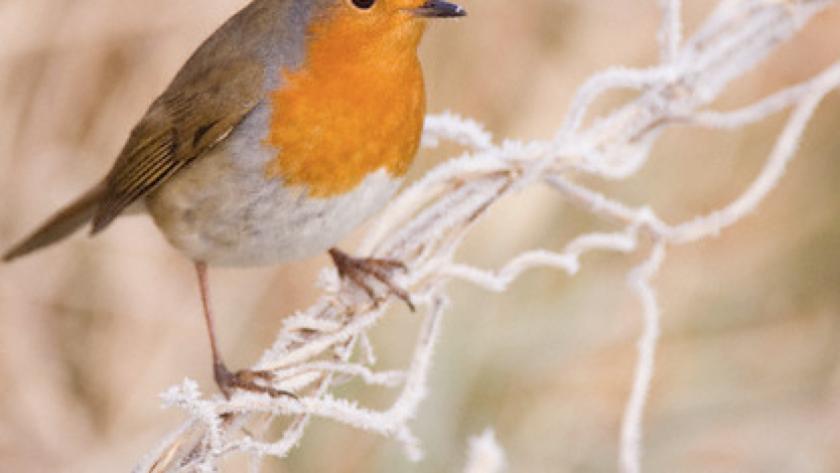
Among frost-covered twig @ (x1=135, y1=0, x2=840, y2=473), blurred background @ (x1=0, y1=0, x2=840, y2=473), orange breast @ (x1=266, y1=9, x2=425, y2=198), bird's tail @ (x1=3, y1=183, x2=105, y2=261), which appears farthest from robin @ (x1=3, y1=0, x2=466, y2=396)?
blurred background @ (x1=0, y1=0, x2=840, y2=473)

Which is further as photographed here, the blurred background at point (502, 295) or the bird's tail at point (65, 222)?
the blurred background at point (502, 295)

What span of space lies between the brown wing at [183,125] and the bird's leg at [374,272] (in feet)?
0.79

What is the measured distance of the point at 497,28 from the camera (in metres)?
2.95

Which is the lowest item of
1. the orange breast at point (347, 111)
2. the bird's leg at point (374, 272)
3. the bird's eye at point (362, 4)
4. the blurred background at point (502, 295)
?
the bird's leg at point (374, 272)

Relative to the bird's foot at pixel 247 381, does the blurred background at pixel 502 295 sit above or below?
above

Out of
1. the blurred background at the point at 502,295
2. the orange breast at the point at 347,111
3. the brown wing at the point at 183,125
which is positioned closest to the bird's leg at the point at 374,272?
the orange breast at the point at 347,111

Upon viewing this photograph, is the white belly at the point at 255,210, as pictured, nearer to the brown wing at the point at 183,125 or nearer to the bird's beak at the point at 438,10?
the brown wing at the point at 183,125

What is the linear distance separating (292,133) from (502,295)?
3.78 ft

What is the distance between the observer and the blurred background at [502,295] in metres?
2.65

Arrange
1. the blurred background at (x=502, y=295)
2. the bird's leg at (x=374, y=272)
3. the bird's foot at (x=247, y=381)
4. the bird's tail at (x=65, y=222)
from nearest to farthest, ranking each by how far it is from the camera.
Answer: the bird's foot at (x=247, y=381) → the bird's leg at (x=374, y=272) → the bird's tail at (x=65, y=222) → the blurred background at (x=502, y=295)

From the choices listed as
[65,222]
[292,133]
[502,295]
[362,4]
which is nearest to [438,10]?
[362,4]

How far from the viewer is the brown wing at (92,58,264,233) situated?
6.36 feet

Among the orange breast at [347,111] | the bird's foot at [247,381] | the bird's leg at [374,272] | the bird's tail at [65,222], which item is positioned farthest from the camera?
the bird's tail at [65,222]

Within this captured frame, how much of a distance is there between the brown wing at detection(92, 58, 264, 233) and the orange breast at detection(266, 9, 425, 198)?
72mm
